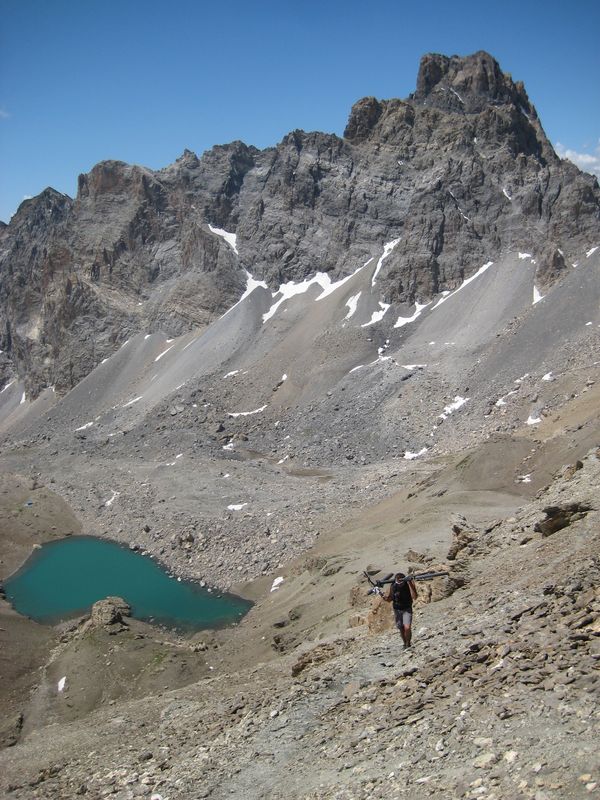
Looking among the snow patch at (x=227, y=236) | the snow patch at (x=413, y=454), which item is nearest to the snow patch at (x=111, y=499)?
the snow patch at (x=413, y=454)

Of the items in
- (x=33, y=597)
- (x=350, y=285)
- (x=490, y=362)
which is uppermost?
(x=350, y=285)

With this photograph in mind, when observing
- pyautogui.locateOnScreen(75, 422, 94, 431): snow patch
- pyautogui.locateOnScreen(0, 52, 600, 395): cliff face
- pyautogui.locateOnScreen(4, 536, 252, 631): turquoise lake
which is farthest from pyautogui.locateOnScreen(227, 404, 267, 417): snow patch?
pyautogui.locateOnScreen(0, 52, 600, 395): cliff face

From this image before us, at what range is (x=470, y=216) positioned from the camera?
98.5 metres

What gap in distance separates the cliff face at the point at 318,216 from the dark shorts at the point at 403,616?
7332 centimetres

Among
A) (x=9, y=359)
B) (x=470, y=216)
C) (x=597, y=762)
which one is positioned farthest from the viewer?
(x=9, y=359)

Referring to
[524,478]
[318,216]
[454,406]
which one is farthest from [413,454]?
[318,216]

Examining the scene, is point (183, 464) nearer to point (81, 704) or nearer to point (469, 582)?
point (81, 704)

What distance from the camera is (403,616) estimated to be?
15.7m

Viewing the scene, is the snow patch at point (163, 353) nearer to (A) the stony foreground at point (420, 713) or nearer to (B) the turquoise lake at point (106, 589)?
(B) the turquoise lake at point (106, 589)

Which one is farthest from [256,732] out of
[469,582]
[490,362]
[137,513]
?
[490,362]

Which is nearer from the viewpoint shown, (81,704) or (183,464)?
(81,704)

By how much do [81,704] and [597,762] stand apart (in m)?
25.1

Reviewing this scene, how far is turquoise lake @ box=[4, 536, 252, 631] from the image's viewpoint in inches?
1639

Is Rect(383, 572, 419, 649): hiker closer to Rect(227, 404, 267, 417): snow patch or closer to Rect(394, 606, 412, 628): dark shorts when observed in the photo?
Rect(394, 606, 412, 628): dark shorts
